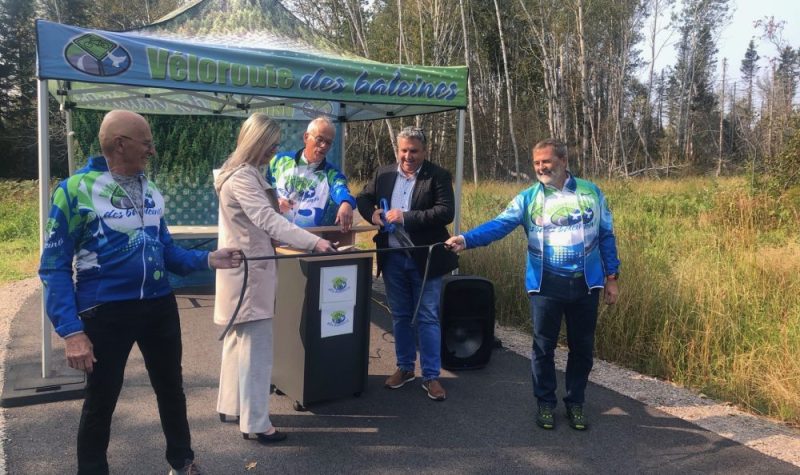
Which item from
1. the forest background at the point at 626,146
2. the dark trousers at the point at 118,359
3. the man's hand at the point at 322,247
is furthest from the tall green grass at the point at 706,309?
the dark trousers at the point at 118,359

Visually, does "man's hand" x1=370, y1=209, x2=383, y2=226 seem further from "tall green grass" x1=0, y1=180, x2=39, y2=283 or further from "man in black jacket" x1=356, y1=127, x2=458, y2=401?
"tall green grass" x1=0, y1=180, x2=39, y2=283

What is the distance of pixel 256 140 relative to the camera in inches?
119

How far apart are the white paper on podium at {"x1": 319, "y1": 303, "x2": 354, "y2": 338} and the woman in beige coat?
508mm

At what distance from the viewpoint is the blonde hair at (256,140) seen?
304 cm

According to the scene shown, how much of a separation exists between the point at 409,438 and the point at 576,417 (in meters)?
1.08

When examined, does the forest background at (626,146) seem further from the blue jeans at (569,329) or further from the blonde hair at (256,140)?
the blonde hair at (256,140)

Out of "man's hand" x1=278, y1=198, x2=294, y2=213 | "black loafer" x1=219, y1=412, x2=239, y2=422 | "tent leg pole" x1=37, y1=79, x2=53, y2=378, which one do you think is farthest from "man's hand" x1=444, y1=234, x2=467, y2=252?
"tent leg pole" x1=37, y1=79, x2=53, y2=378

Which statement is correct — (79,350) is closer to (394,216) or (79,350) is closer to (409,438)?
(409,438)

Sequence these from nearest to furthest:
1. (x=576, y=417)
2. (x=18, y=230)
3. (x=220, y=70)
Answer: (x=576, y=417)
(x=220, y=70)
(x=18, y=230)

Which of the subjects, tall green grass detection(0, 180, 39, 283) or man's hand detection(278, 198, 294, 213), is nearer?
man's hand detection(278, 198, 294, 213)

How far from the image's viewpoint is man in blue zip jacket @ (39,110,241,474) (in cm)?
224

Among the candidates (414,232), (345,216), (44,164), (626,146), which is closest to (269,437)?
(345,216)

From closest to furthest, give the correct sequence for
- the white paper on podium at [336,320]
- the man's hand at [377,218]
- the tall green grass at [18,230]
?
the white paper on podium at [336,320]
the man's hand at [377,218]
the tall green grass at [18,230]

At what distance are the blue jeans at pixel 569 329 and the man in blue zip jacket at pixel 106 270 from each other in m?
2.14
